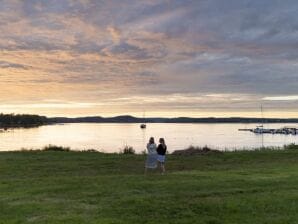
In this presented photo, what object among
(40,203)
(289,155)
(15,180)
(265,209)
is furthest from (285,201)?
(289,155)

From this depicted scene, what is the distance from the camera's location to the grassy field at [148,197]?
11156 millimetres

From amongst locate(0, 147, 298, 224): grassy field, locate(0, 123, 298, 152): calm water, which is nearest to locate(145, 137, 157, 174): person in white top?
locate(0, 147, 298, 224): grassy field

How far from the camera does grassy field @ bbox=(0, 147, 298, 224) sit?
439 inches

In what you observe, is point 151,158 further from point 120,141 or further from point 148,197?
point 120,141

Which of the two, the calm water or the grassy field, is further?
the calm water

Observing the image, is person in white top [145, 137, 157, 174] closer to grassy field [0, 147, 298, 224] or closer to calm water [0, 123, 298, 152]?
grassy field [0, 147, 298, 224]

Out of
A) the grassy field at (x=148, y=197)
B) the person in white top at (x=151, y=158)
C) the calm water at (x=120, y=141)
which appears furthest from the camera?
the calm water at (x=120, y=141)

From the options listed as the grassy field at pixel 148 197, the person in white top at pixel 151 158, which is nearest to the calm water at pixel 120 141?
the person in white top at pixel 151 158

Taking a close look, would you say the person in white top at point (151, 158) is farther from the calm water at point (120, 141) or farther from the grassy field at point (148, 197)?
the calm water at point (120, 141)

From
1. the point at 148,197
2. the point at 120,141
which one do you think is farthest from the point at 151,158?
the point at 120,141

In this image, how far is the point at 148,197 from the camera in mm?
13336

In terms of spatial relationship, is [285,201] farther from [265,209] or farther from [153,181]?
[153,181]

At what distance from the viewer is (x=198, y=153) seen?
3062 cm

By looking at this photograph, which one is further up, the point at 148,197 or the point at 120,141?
the point at 120,141
